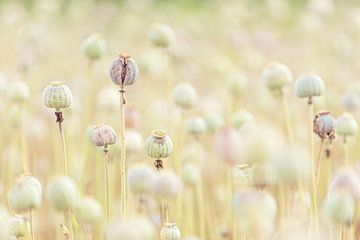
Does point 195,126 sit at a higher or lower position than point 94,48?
lower

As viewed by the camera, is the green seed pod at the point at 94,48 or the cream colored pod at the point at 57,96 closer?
the cream colored pod at the point at 57,96

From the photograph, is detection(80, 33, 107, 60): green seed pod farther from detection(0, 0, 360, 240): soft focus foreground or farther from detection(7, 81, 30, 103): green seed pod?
detection(7, 81, 30, 103): green seed pod

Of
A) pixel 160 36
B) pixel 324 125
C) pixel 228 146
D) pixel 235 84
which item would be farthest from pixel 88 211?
pixel 235 84

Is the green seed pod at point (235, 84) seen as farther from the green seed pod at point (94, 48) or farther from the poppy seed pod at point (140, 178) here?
the poppy seed pod at point (140, 178)

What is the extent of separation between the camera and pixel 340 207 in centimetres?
72

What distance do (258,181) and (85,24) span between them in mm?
3010

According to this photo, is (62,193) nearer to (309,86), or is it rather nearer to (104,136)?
(104,136)

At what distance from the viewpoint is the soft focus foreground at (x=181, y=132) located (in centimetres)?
78

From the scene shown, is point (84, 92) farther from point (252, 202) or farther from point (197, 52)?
point (252, 202)

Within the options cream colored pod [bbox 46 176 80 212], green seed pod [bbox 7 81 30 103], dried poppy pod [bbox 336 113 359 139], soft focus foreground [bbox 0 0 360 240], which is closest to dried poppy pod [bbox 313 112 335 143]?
soft focus foreground [bbox 0 0 360 240]

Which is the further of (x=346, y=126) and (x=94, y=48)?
(x=94, y=48)

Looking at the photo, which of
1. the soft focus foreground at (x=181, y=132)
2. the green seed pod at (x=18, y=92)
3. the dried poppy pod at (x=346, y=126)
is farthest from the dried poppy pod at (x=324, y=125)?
the green seed pod at (x=18, y=92)

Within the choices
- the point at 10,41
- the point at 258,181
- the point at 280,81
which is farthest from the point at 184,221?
the point at 10,41

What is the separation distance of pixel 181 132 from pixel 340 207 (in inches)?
34.2
